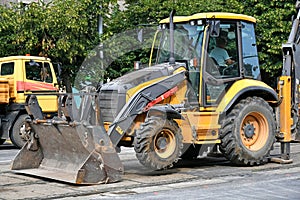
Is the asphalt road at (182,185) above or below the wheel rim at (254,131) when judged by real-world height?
below

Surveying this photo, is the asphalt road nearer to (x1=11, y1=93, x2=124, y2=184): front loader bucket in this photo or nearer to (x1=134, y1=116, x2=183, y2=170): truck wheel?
(x1=11, y1=93, x2=124, y2=184): front loader bucket

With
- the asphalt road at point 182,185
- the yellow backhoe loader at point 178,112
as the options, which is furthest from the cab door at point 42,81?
the yellow backhoe loader at point 178,112

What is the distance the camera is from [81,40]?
2416cm

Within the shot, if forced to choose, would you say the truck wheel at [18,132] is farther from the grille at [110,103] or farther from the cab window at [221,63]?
the cab window at [221,63]

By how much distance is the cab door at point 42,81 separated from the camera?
59.6ft

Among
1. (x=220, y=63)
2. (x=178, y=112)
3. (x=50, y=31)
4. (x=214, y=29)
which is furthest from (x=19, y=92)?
(x=214, y=29)

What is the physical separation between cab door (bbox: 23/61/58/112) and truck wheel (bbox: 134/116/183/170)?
7.88 m

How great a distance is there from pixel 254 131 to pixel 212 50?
1910 mm

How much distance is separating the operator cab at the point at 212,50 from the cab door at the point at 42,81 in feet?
20.9

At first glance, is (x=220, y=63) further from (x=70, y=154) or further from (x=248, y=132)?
(x=70, y=154)

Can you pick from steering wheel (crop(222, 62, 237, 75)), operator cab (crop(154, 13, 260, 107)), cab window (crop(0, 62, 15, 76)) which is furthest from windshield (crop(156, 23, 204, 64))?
cab window (crop(0, 62, 15, 76))

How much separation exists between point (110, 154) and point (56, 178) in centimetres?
104

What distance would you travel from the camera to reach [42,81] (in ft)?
60.6

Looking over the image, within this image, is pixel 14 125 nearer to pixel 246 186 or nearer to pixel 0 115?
pixel 0 115
